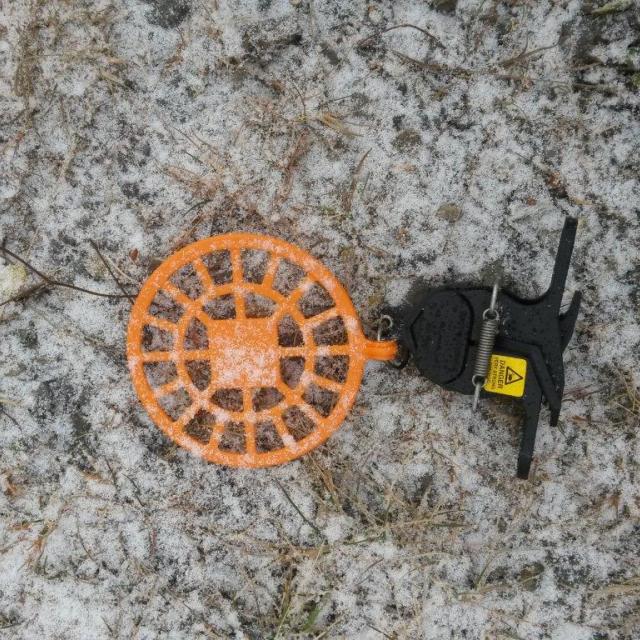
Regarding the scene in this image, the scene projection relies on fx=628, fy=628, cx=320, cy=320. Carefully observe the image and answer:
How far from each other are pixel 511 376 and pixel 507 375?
12 millimetres

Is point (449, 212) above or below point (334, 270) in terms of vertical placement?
above

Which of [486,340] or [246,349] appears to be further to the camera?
[246,349]

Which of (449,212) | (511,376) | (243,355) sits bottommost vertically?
(243,355)

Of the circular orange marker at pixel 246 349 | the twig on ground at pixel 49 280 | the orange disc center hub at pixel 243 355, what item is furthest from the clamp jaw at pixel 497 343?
the twig on ground at pixel 49 280


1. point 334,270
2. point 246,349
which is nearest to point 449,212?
point 334,270

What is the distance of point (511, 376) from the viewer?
6.34 feet

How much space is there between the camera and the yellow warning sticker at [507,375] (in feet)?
6.31

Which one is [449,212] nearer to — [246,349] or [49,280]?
[246,349]

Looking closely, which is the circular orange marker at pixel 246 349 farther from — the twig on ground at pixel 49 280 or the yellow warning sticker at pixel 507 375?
the yellow warning sticker at pixel 507 375

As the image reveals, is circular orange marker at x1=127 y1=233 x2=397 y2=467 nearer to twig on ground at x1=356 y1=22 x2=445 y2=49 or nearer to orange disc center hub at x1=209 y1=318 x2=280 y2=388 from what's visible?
orange disc center hub at x1=209 y1=318 x2=280 y2=388

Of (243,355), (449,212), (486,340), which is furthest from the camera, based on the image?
(449,212)

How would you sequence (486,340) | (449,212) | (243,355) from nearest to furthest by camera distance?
(486,340) < (243,355) < (449,212)

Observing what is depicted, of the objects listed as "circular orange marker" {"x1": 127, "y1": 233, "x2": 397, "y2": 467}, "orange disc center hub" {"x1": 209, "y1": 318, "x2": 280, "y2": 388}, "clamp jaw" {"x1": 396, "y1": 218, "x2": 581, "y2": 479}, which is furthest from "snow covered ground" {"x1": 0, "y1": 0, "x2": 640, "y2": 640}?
"orange disc center hub" {"x1": 209, "y1": 318, "x2": 280, "y2": 388}

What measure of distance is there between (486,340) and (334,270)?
23.7 inches
